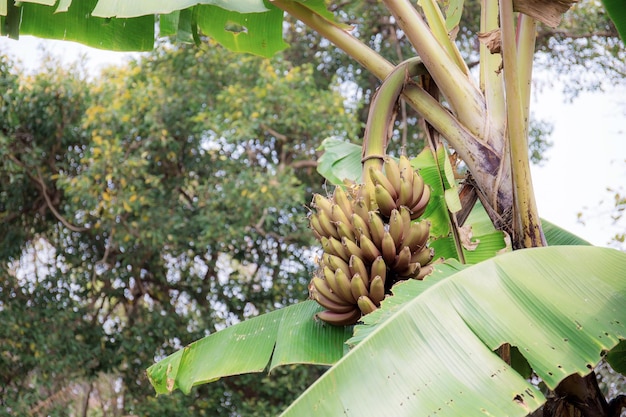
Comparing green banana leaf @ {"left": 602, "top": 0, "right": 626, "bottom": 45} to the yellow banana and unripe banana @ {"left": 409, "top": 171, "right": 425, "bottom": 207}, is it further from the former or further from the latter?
the yellow banana

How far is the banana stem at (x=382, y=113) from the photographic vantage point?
2.03m

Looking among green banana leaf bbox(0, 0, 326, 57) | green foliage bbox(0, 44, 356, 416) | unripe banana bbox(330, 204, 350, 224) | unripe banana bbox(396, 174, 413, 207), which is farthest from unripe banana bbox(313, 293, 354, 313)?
green foliage bbox(0, 44, 356, 416)

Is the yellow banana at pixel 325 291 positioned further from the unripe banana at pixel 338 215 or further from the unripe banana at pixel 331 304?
the unripe banana at pixel 338 215

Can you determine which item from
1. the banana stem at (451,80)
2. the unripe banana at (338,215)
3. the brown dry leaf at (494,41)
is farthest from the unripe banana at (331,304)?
the brown dry leaf at (494,41)

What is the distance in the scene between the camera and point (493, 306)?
171 centimetres

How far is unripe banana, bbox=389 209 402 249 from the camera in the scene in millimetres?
1890

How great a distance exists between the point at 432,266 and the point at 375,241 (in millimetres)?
173

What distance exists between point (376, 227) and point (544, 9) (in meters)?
0.73

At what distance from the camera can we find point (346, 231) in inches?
75.0

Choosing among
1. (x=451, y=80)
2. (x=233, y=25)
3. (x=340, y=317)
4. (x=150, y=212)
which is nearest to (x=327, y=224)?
(x=340, y=317)

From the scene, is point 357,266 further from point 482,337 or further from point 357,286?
point 482,337

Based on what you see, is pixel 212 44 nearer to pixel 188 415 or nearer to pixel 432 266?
pixel 188 415

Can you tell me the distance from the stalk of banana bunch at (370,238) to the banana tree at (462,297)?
8cm

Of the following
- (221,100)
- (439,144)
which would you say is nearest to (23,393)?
(221,100)
